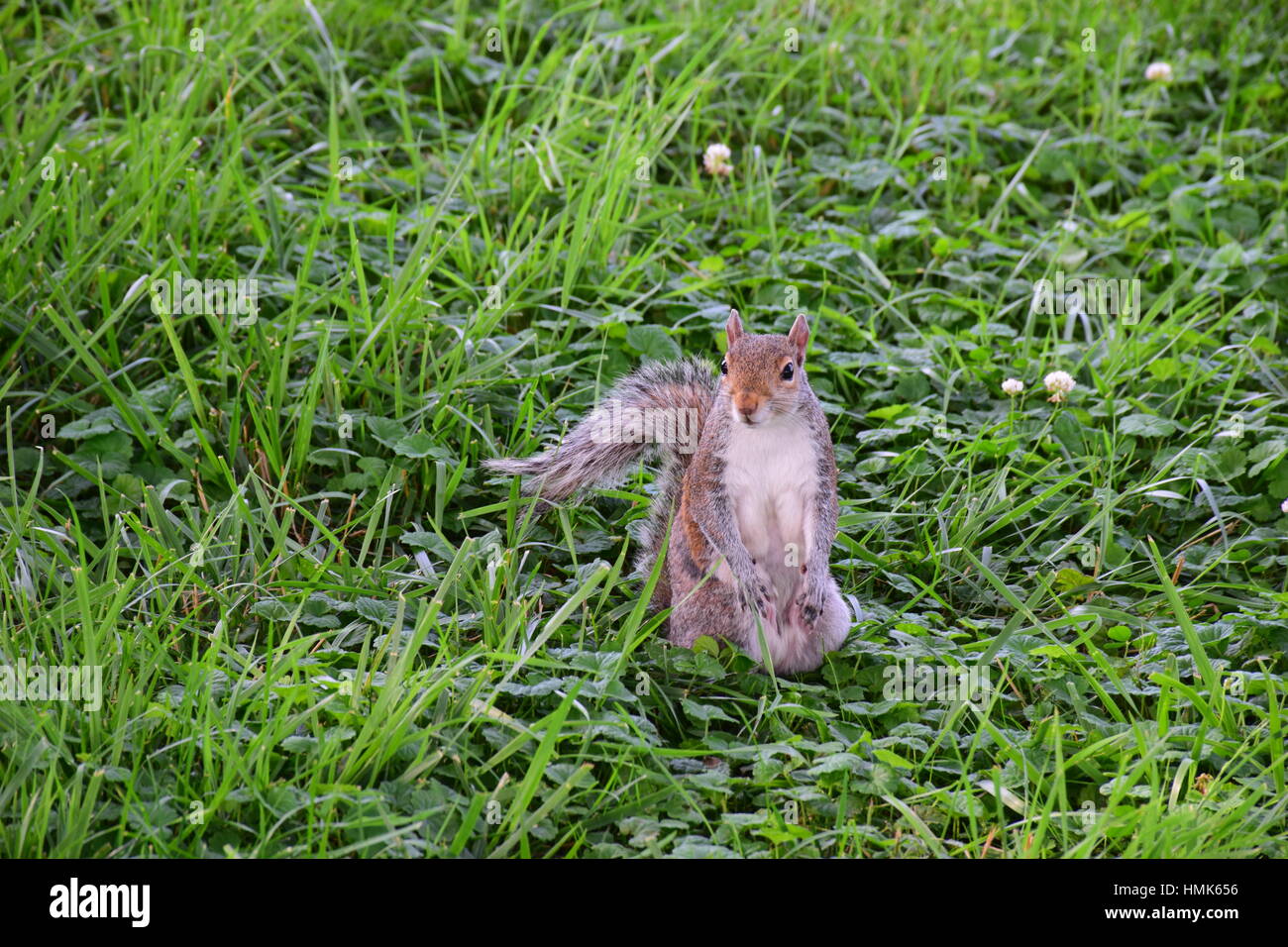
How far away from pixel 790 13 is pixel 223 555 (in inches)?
154

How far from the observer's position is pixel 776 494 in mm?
3184

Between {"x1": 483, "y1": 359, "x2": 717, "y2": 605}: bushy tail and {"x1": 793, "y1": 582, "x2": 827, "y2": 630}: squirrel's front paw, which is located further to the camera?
{"x1": 483, "y1": 359, "x2": 717, "y2": 605}: bushy tail

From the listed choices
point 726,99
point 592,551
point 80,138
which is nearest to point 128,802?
point 592,551

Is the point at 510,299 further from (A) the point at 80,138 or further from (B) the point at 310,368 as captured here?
(A) the point at 80,138
